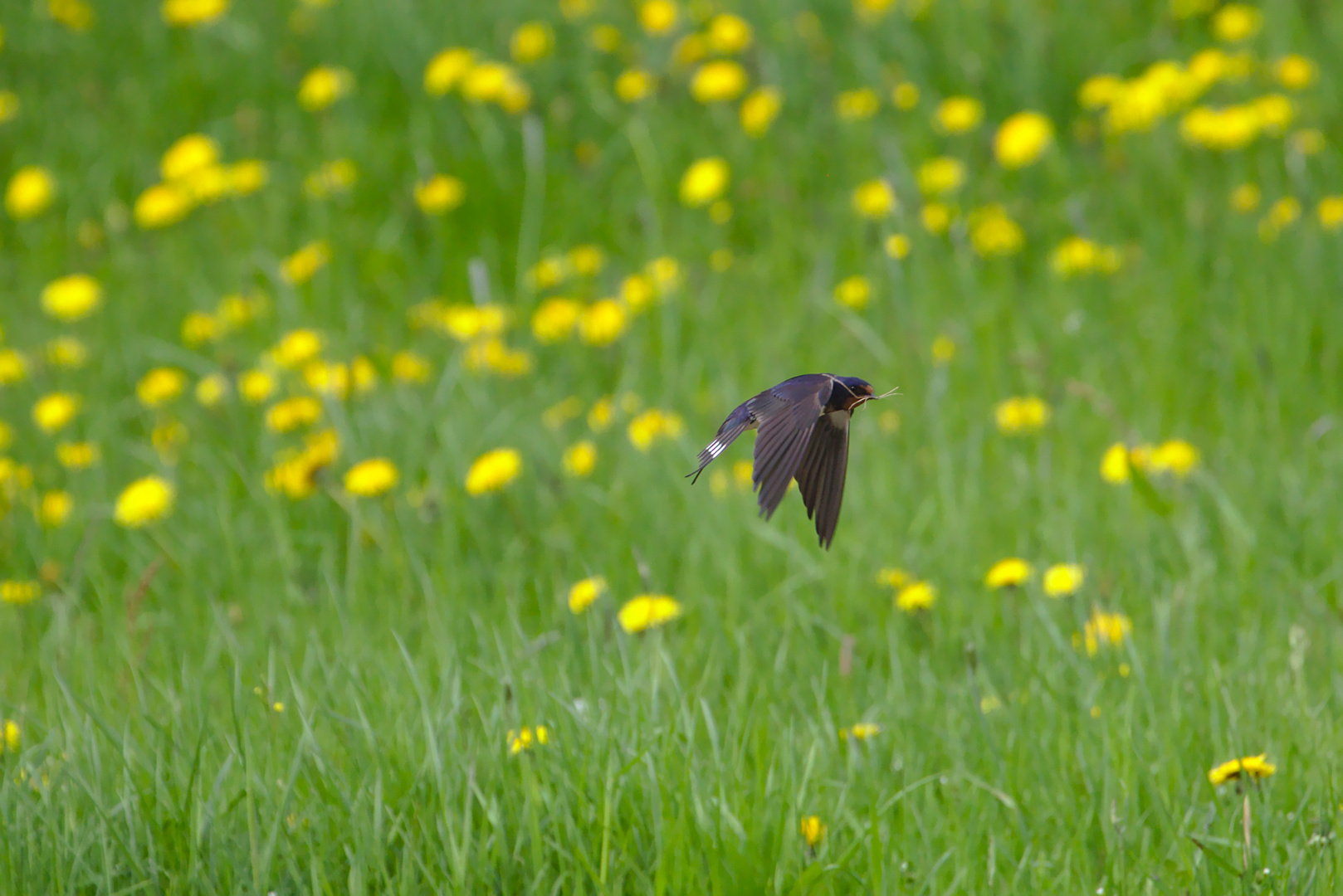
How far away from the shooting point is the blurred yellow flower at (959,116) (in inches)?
168

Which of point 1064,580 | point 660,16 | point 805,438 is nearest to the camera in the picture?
point 805,438

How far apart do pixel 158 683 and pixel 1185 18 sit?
457 cm

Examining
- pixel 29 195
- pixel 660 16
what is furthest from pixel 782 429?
pixel 29 195

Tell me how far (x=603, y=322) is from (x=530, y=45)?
2.01 metres

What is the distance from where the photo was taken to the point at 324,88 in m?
4.82

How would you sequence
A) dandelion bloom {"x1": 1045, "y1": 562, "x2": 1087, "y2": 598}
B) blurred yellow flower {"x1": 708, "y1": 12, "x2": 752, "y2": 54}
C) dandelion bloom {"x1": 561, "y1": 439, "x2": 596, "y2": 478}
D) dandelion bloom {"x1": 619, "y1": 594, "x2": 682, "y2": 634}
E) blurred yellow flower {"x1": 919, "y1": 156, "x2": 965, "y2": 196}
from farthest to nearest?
blurred yellow flower {"x1": 708, "y1": 12, "x2": 752, "y2": 54}, blurred yellow flower {"x1": 919, "y1": 156, "x2": 965, "y2": 196}, dandelion bloom {"x1": 561, "y1": 439, "x2": 596, "y2": 478}, dandelion bloom {"x1": 1045, "y1": 562, "x2": 1087, "y2": 598}, dandelion bloom {"x1": 619, "y1": 594, "x2": 682, "y2": 634}

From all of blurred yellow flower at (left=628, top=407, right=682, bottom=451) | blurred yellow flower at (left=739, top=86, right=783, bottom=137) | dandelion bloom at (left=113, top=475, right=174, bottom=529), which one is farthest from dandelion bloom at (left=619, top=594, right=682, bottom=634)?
blurred yellow flower at (left=739, top=86, right=783, bottom=137)

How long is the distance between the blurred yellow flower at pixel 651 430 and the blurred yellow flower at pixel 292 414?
2.70ft

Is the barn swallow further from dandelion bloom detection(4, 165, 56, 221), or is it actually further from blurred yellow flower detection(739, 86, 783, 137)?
dandelion bloom detection(4, 165, 56, 221)

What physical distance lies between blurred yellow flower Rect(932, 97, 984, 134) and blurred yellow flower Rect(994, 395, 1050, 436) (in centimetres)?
158

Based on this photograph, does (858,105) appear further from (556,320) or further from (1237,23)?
(556,320)

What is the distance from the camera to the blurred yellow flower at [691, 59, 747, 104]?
4.62 meters

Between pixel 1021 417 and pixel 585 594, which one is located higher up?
pixel 1021 417

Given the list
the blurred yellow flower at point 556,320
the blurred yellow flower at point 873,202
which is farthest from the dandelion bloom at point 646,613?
the blurred yellow flower at point 873,202
